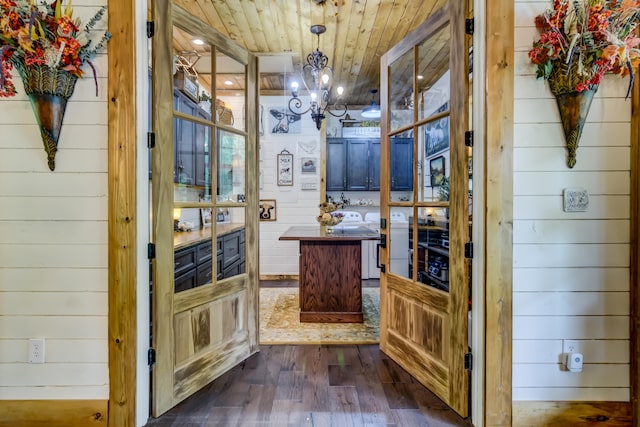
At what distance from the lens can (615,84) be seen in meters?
1.64

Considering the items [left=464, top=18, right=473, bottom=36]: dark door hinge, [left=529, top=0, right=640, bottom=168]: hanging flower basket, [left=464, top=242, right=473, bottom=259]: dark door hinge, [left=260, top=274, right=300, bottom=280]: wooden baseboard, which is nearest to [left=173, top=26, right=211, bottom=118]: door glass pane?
[left=464, top=18, right=473, bottom=36]: dark door hinge

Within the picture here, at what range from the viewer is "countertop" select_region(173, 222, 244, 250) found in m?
1.93

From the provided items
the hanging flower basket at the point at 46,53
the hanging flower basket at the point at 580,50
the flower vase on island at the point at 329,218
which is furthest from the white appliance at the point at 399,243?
the hanging flower basket at the point at 46,53

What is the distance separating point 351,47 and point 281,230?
2.86 metres

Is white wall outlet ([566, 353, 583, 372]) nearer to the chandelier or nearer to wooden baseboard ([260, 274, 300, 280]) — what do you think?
the chandelier

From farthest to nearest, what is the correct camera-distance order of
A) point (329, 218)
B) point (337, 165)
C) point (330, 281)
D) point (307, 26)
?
point (337, 165)
point (329, 218)
point (307, 26)
point (330, 281)

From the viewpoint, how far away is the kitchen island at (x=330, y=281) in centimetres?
308

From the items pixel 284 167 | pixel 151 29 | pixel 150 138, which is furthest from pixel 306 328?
pixel 284 167

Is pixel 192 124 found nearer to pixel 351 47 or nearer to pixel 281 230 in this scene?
pixel 351 47

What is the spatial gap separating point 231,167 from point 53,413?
1694 millimetres

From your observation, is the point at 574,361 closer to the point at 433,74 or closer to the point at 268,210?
the point at 433,74

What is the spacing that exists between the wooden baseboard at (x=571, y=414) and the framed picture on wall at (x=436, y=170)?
49.9 inches

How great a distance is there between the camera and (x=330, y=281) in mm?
3100

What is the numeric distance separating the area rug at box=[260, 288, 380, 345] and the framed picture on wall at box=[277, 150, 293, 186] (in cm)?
216
